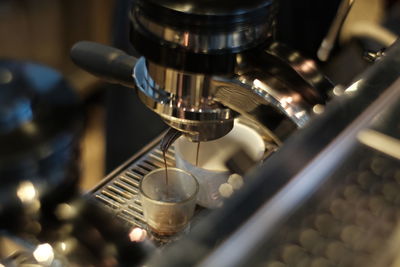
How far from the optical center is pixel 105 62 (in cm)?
63

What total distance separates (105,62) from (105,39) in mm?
1460

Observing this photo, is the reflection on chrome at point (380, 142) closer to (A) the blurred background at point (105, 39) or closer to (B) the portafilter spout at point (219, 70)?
(B) the portafilter spout at point (219, 70)


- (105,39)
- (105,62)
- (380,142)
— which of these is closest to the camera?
(380,142)

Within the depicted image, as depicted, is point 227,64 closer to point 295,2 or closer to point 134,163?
point 134,163

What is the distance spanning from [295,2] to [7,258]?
801mm

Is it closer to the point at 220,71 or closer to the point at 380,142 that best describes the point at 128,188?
the point at 220,71

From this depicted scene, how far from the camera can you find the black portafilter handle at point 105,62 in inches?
24.2

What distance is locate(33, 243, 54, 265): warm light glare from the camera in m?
0.51

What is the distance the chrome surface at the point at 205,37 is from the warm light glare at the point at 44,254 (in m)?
0.21

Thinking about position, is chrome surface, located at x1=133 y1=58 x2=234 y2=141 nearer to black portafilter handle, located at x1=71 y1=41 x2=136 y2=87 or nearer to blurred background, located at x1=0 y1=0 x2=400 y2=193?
black portafilter handle, located at x1=71 y1=41 x2=136 y2=87

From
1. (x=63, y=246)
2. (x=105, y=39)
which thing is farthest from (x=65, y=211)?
(x=105, y=39)

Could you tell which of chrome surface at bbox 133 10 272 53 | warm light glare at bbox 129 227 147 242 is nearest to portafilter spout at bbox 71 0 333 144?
chrome surface at bbox 133 10 272 53

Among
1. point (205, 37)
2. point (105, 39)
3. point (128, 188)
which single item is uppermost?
point (205, 37)

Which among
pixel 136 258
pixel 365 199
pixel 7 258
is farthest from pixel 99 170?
pixel 365 199
